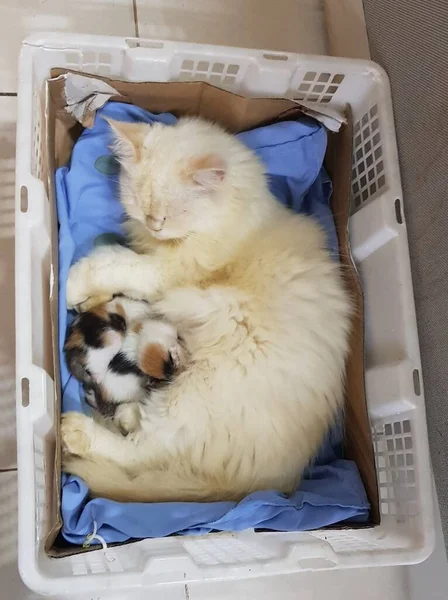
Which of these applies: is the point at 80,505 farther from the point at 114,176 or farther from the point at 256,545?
Answer: the point at 114,176

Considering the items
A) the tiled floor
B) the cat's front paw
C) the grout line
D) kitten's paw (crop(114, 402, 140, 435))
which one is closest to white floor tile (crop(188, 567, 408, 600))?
the tiled floor

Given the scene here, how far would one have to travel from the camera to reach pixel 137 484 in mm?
1306

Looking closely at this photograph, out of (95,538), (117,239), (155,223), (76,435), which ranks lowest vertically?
(95,538)

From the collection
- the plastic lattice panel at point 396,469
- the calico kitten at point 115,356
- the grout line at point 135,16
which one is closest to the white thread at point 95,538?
the calico kitten at point 115,356

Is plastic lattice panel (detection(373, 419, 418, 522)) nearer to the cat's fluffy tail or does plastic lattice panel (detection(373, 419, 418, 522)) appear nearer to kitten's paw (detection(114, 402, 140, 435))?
the cat's fluffy tail

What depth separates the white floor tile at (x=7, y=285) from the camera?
1538mm

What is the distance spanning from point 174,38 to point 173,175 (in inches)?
32.4

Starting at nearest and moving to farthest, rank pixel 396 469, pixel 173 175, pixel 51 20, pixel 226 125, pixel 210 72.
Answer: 1. pixel 173 175
2. pixel 396 469
3. pixel 210 72
4. pixel 226 125
5. pixel 51 20

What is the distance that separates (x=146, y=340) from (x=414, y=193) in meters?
0.72

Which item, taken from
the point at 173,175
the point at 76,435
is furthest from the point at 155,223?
the point at 76,435

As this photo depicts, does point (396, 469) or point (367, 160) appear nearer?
point (396, 469)

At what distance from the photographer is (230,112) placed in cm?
161

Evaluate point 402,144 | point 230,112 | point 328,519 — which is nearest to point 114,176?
point 230,112

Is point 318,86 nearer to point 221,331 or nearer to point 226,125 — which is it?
point 226,125
